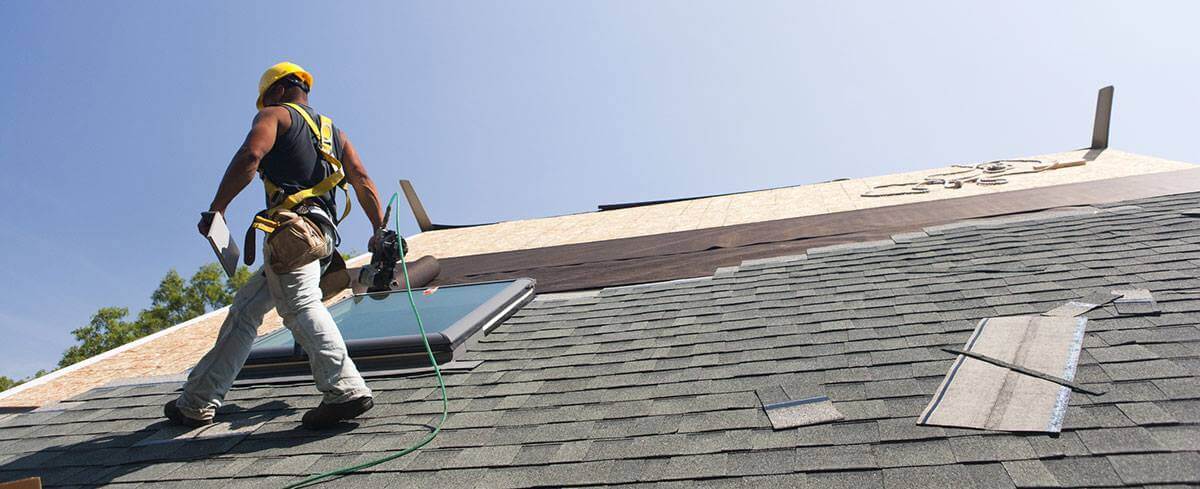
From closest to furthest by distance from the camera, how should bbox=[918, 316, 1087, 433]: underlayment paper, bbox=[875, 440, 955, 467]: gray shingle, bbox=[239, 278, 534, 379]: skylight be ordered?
bbox=[875, 440, 955, 467]: gray shingle, bbox=[918, 316, 1087, 433]: underlayment paper, bbox=[239, 278, 534, 379]: skylight

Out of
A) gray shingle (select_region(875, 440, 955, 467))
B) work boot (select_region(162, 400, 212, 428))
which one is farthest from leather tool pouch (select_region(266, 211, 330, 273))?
gray shingle (select_region(875, 440, 955, 467))

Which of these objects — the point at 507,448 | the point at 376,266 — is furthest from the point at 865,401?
the point at 376,266

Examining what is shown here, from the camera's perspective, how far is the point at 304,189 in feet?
11.2

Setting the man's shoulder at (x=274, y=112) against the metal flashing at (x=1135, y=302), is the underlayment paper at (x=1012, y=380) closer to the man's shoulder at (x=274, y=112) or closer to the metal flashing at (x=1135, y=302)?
the metal flashing at (x=1135, y=302)

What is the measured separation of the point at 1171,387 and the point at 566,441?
6.22 ft

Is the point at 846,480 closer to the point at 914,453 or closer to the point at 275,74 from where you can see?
Result: the point at 914,453

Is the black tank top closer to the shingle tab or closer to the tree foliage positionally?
the shingle tab

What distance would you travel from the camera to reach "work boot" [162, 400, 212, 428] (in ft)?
10.9

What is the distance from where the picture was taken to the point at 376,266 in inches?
154

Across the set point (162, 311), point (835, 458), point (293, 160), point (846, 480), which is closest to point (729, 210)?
point (293, 160)

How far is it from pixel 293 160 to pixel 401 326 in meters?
1.16

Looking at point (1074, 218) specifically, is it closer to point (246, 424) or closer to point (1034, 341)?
point (1034, 341)

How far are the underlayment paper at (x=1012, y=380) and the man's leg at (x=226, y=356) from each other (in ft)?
9.12

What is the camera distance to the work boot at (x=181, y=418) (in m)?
3.31
